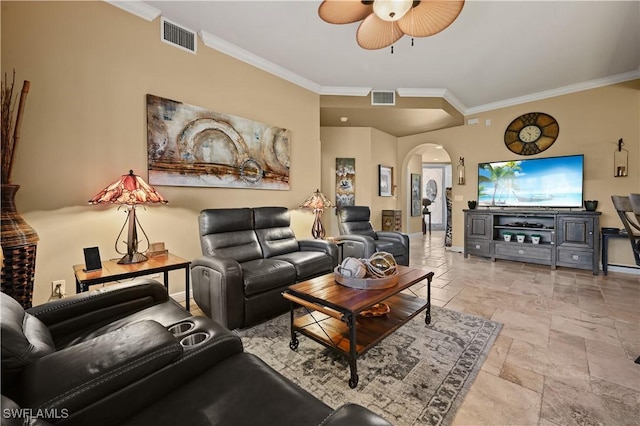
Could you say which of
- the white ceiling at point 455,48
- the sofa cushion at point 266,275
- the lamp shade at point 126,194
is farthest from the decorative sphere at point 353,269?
the white ceiling at point 455,48

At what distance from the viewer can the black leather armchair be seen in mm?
3499

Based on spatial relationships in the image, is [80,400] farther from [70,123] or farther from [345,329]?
[70,123]

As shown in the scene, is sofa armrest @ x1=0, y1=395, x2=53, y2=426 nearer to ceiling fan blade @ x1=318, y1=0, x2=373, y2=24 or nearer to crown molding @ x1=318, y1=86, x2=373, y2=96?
ceiling fan blade @ x1=318, y1=0, x2=373, y2=24

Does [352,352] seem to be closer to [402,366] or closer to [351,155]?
[402,366]

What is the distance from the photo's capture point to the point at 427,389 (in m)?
1.52

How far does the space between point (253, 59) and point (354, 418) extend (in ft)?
12.8

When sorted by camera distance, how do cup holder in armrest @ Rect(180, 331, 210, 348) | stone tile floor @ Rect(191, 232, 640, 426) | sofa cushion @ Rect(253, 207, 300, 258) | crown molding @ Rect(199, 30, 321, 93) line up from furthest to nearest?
crown molding @ Rect(199, 30, 321, 93), sofa cushion @ Rect(253, 207, 300, 258), stone tile floor @ Rect(191, 232, 640, 426), cup holder in armrest @ Rect(180, 331, 210, 348)

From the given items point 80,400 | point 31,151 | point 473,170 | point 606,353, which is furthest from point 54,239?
point 473,170

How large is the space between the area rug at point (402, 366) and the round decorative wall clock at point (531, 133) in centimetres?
393

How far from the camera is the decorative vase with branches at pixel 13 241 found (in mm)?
1649

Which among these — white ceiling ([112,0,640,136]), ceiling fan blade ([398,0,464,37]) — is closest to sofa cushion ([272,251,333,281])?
ceiling fan blade ([398,0,464,37])

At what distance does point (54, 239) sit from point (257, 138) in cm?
224

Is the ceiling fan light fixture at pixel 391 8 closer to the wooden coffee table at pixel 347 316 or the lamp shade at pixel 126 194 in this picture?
the wooden coffee table at pixel 347 316

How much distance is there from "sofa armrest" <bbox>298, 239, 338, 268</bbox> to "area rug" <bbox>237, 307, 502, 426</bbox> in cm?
92
